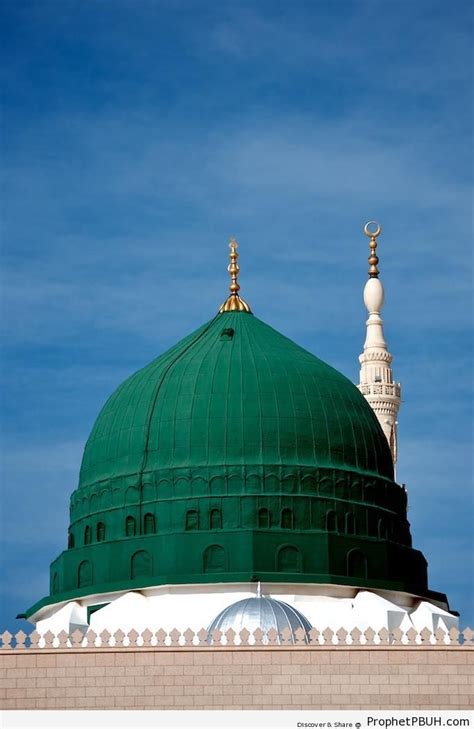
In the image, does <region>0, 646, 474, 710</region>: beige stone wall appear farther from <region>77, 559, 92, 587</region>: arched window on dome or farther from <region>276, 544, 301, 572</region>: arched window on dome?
<region>77, 559, 92, 587</region>: arched window on dome

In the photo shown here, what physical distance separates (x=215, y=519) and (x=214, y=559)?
0.87m

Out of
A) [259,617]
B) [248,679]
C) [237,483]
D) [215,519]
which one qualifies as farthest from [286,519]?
[248,679]

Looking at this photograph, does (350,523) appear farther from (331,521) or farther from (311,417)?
(311,417)

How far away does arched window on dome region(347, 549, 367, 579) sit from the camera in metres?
35.2

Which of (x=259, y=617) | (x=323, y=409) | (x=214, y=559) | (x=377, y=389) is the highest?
(x=377, y=389)

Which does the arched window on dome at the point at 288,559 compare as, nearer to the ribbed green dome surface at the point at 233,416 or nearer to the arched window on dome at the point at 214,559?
the arched window on dome at the point at 214,559

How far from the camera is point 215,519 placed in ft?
115

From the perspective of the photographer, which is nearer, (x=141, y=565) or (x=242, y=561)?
(x=242, y=561)

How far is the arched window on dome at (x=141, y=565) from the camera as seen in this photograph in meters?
35.1

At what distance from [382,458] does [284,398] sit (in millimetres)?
2475

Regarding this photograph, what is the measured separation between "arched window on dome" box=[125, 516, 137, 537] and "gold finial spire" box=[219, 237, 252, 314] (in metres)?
5.29

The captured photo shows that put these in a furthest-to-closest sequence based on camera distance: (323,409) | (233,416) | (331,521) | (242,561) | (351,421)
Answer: (351,421), (323,409), (233,416), (331,521), (242,561)
